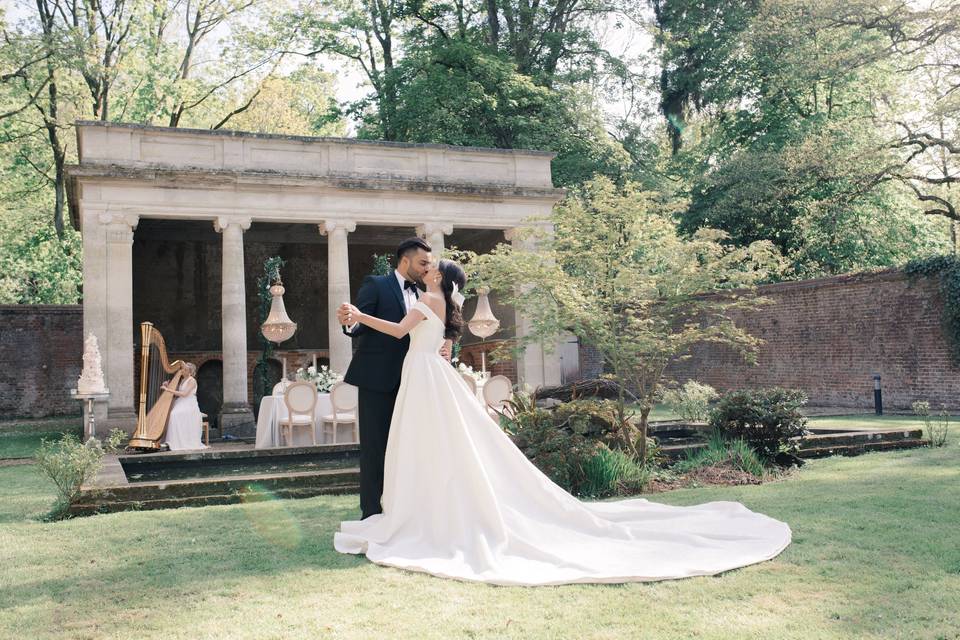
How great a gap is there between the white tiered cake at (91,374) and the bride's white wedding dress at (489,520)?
436 inches

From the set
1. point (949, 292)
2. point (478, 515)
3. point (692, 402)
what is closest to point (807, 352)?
point (949, 292)

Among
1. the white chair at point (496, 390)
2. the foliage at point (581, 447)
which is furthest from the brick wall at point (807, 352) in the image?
the foliage at point (581, 447)

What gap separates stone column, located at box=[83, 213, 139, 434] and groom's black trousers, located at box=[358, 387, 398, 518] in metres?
13.9

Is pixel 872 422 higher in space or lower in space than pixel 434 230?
lower

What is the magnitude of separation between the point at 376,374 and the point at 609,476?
3187 millimetres

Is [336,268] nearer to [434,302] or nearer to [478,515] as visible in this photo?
[434,302]

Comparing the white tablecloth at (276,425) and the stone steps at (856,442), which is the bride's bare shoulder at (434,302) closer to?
the stone steps at (856,442)

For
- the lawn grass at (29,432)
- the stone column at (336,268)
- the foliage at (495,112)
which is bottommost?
the lawn grass at (29,432)

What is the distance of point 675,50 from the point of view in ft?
96.4

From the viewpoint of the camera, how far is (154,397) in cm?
1603

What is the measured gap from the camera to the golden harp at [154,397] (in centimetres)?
1446

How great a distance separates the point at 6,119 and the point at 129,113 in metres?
4.18

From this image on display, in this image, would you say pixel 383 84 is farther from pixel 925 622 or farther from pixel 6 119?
pixel 925 622

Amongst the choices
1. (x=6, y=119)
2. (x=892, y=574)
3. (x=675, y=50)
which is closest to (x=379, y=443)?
(x=892, y=574)
